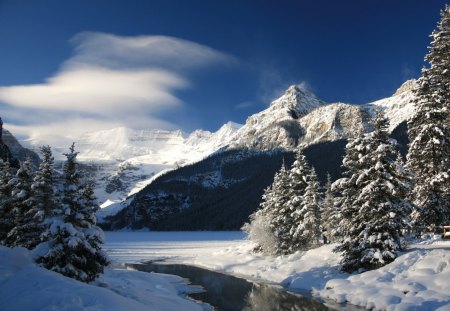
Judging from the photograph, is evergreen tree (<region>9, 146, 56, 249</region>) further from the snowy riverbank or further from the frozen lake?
the frozen lake

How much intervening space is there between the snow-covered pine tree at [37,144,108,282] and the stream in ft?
Answer: 31.7

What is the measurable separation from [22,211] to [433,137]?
111ft

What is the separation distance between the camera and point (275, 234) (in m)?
53.9

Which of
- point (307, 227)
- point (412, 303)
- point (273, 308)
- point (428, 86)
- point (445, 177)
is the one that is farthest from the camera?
point (307, 227)

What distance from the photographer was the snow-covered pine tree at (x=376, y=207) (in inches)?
1252

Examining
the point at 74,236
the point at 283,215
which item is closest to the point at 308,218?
the point at 283,215

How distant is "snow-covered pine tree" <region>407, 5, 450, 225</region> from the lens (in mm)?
32281

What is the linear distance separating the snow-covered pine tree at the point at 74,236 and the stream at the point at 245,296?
31.7 ft

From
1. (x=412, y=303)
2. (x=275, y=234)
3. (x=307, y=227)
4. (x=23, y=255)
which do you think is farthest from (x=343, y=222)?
(x=23, y=255)

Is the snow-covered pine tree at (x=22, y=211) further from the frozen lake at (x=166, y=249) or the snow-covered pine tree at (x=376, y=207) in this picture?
the frozen lake at (x=166, y=249)

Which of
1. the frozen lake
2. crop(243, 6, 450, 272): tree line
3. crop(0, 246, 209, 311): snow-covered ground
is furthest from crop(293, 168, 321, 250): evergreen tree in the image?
crop(0, 246, 209, 311): snow-covered ground

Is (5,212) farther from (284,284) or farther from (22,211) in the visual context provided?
(284,284)

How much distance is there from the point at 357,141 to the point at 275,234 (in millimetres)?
22521

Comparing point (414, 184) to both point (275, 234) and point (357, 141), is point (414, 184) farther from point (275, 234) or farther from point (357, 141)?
point (275, 234)
